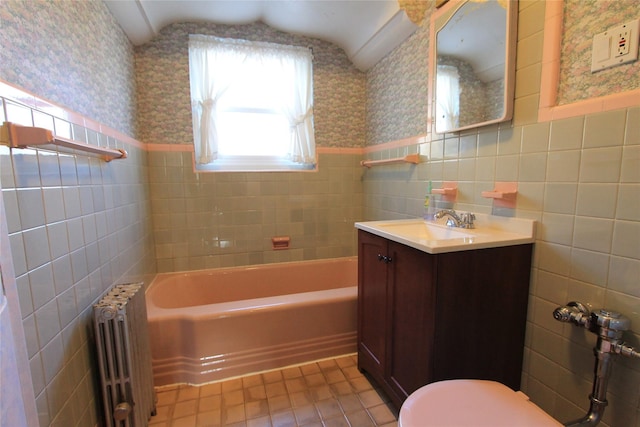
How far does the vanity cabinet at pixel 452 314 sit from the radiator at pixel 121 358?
1.12 metres

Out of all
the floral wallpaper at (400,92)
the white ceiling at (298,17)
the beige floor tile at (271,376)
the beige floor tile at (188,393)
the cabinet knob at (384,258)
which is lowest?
the beige floor tile at (188,393)

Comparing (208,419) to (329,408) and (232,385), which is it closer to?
(232,385)

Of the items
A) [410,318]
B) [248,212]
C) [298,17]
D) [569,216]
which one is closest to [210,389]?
[410,318]

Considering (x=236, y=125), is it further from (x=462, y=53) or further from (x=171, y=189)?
(x=462, y=53)

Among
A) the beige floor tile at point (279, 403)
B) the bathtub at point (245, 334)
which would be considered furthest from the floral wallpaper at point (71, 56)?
the beige floor tile at point (279, 403)

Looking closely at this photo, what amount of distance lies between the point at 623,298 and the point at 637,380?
263 millimetres

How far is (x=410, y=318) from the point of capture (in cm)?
123

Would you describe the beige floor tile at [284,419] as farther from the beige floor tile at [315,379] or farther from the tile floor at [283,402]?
the beige floor tile at [315,379]

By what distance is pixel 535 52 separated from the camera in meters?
1.19

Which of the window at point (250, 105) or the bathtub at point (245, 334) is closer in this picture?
the bathtub at point (245, 334)

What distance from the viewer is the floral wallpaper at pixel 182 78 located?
217 cm

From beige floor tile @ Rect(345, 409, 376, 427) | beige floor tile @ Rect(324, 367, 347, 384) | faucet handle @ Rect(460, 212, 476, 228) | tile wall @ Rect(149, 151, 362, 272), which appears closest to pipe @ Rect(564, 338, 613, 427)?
faucet handle @ Rect(460, 212, 476, 228)

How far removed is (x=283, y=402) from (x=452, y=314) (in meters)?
0.99

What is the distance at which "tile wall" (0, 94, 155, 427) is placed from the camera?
33.5 inches
